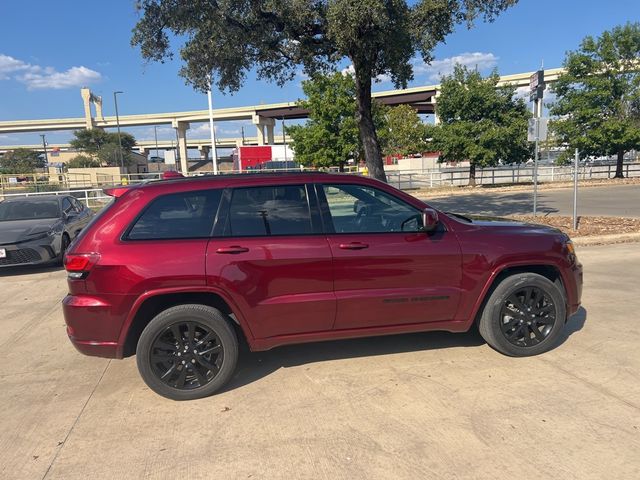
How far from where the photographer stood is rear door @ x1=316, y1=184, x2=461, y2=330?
12.9ft

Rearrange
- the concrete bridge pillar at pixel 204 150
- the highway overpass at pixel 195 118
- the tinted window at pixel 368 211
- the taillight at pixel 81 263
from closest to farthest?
the taillight at pixel 81 263
the tinted window at pixel 368 211
the highway overpass at pixel 195 118
the concrete bridge pillar at pixel 204 150

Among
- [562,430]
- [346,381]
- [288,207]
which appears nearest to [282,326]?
[346,381]

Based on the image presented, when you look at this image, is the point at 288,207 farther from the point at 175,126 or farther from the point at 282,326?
the point at 175,126

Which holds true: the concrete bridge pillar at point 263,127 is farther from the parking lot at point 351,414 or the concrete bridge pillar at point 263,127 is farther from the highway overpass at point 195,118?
the parking lot at point 351,414

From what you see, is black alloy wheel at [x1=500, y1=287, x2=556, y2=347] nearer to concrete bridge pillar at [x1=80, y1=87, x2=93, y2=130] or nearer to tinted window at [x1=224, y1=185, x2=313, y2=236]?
tinted window at [x1=224, y1=185, x2=313, y2=236]

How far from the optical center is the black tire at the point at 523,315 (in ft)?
13.9

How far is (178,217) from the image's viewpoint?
151 inches

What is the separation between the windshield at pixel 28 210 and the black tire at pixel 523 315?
9.30 m

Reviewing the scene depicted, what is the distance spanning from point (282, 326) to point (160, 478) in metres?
1.44

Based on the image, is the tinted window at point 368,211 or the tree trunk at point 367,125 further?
the tree trunk at point 367,125

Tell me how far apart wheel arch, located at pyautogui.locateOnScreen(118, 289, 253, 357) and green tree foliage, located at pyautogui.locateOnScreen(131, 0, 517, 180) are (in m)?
7.18

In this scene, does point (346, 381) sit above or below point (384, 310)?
below

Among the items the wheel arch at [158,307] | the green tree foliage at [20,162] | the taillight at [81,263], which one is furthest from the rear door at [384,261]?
the green tree foliage at [20,162]

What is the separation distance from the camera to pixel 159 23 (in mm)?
10844
